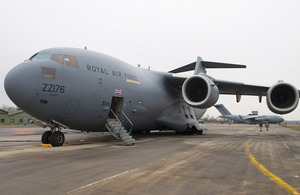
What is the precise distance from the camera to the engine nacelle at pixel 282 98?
13.3m

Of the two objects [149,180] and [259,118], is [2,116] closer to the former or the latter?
[259,118]

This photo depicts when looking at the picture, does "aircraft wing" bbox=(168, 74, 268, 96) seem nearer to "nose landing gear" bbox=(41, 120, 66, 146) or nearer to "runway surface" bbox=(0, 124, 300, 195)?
"nose landing gear" bbox=(41, 120, 66, 146)

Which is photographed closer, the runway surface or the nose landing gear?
the runway surface

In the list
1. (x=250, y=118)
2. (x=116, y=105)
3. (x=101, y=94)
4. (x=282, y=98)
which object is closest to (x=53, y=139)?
(x=101, y=94)

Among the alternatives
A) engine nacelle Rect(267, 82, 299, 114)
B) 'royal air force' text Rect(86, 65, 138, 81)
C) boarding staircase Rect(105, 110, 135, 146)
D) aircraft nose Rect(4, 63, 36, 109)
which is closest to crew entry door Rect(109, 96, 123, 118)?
boarding staircase Rect(105, 110, 135, 146)

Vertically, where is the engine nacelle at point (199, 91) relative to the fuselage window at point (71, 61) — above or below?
below

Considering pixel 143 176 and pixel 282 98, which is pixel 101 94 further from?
pixel 282 98

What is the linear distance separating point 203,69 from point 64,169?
1582 centimetres

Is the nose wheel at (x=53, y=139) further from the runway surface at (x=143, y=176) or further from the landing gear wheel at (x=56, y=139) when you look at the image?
the runway surface at (x=143, y=176)

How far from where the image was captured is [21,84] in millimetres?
7996

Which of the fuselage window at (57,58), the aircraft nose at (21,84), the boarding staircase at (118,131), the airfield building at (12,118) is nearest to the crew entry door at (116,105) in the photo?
the boarding staircase at (118,131)

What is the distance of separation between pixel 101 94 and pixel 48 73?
2403 millimetres

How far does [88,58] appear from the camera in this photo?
10.4 m

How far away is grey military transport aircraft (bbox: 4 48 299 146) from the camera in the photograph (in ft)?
27.7
